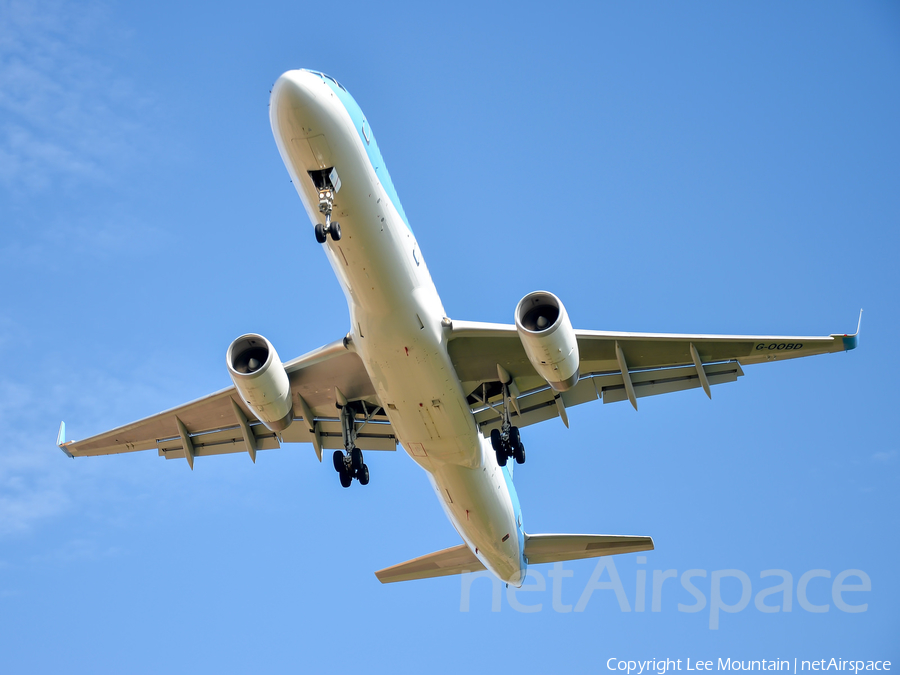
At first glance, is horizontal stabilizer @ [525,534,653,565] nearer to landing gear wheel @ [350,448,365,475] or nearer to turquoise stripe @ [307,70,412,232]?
landing gear wheel @ [350,448,365,475]

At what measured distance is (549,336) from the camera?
16.0 metres

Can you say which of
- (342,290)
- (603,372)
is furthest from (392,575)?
(342,290)

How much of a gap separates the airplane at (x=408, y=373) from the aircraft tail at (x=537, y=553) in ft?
0.12

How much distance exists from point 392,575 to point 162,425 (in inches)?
285

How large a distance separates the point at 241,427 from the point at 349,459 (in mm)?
3205

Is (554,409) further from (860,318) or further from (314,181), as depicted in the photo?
(314,181)

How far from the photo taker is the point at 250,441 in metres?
21.5

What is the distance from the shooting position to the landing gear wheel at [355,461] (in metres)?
19.7

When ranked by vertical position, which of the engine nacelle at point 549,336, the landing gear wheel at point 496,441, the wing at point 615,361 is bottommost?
the landing gear wheel at point 496,441

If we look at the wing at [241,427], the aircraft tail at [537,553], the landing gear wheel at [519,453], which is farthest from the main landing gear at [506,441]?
the aircraft tail at [537,553]

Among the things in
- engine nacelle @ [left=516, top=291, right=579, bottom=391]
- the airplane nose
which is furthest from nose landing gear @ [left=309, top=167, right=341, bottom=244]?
engine nacelle @ [left=516, top=291, right=579, bottom=391]

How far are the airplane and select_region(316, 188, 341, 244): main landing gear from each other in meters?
0.04

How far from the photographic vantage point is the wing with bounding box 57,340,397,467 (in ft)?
65.2

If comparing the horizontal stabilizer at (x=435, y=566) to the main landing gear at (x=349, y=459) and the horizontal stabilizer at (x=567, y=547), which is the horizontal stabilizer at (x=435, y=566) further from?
the main landing gear at (x=349, y=459)
